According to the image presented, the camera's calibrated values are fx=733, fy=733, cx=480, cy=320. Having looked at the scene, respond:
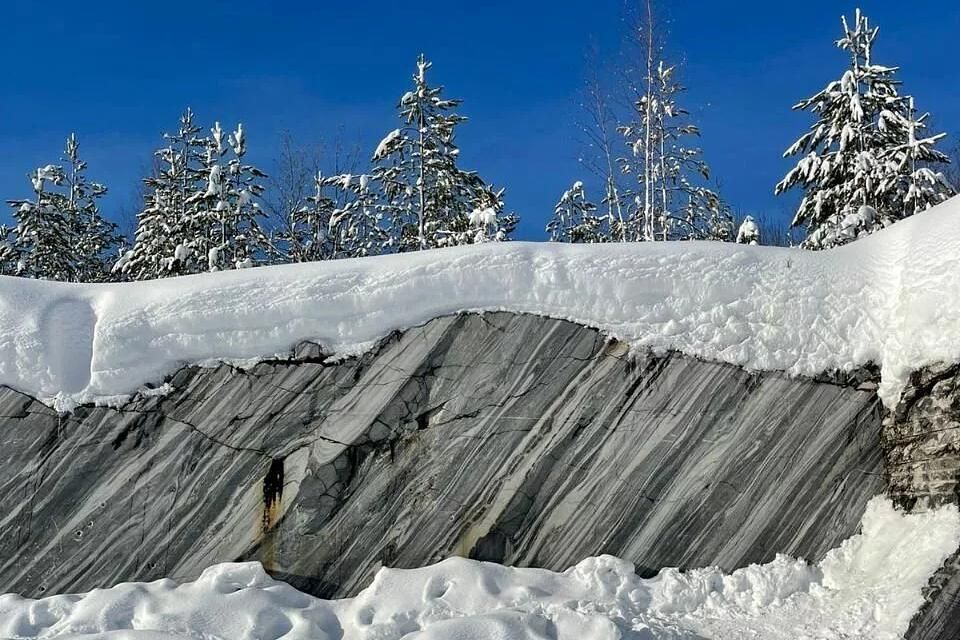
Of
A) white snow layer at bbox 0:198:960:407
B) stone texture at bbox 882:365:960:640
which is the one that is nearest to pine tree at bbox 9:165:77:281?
white snow layer at bbox 0:198:960:407

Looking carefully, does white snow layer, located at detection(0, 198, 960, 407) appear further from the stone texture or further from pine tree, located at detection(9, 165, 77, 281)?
pine tree, located at detection(9, 165, 77, 281)

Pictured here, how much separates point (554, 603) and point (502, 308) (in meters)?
2.12

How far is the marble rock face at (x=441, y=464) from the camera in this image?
205 inches

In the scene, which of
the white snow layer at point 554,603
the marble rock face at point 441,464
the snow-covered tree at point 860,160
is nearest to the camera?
the white snow layer at point 554,603

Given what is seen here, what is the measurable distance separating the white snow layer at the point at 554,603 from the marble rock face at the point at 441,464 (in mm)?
183

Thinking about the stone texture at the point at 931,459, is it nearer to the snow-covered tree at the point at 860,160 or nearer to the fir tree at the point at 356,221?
the snow-covered tree at the point at 860,160

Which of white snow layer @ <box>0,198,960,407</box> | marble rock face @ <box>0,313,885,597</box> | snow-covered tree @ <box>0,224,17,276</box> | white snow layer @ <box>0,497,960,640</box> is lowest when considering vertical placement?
white snow layer @ <box>0,497,960,640</box>

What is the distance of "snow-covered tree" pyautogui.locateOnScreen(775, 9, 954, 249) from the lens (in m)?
11.5

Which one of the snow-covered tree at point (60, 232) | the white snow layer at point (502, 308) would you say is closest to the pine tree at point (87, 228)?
the snow-covered tree at point (60, 232)

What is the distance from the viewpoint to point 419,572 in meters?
4.99

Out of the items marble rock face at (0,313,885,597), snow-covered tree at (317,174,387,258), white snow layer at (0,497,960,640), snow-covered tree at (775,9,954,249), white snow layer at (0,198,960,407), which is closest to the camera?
white snow layer at (0,497,960,640)

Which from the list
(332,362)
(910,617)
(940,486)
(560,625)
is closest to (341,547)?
(332,362)

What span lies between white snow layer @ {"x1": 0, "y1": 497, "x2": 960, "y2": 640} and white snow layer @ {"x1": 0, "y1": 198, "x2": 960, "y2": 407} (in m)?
1.31

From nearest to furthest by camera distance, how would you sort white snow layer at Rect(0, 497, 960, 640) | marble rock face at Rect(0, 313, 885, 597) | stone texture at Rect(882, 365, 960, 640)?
1. stone texture at Rect(882, 365, 960, 640)
2. white snow layer at Rect(0, 497, 960, 640)
3. marble rock face at Rect(0, 313, 885, 597)
